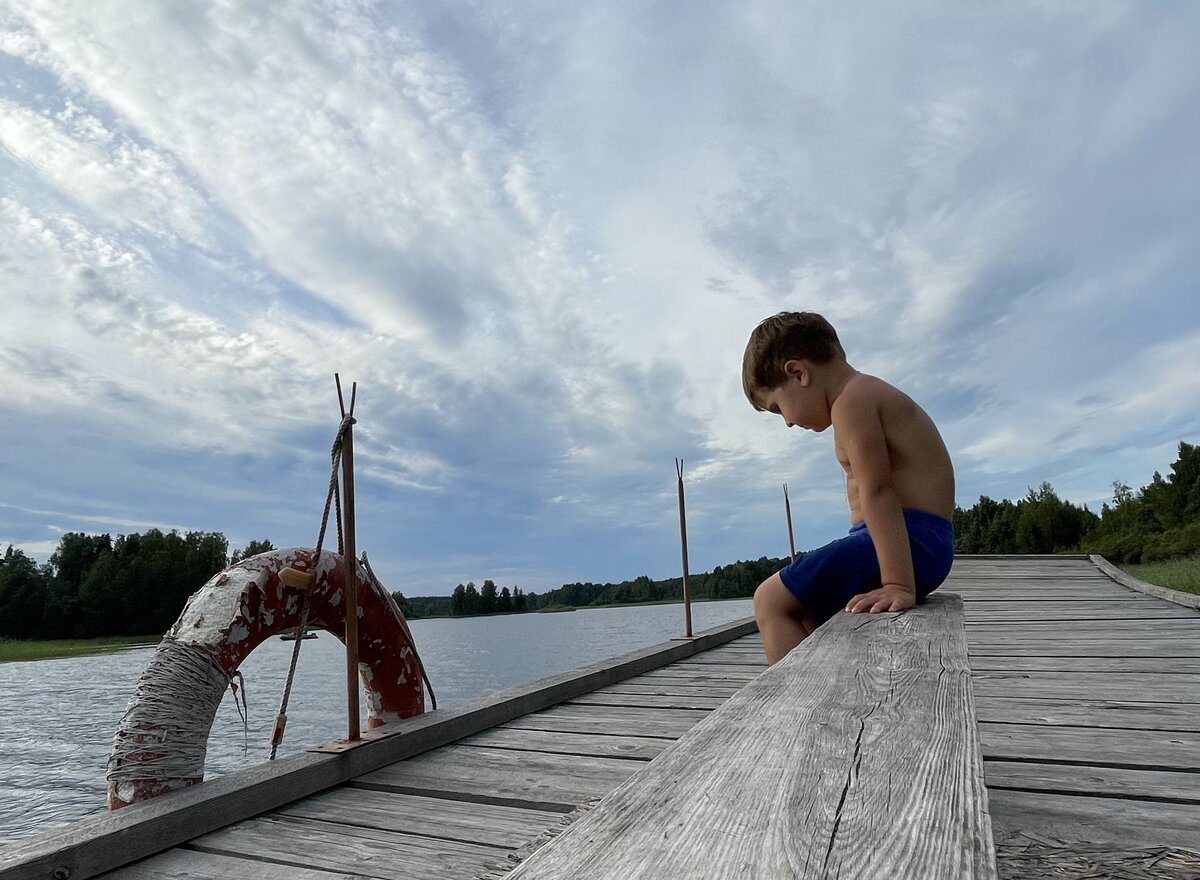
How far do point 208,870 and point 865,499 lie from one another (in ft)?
5.65

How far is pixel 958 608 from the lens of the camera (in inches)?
73.3

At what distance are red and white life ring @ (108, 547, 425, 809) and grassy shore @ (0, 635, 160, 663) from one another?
3901cm

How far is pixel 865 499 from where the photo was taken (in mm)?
1882

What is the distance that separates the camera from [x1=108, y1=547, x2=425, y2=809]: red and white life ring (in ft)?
6.39

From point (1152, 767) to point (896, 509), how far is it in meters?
0.77

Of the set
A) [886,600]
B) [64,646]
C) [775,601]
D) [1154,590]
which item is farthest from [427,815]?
[64,646]

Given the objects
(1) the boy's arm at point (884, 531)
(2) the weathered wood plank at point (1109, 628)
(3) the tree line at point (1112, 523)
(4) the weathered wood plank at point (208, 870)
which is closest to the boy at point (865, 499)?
(1) the boy's arm at point (884, 531)

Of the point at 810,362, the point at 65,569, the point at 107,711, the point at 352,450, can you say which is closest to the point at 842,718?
the point at 810,362

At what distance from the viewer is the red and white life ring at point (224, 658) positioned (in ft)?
6.39

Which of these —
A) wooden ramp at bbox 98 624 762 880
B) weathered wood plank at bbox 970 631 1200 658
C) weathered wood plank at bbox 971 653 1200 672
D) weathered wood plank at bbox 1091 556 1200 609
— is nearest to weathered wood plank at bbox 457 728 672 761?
wooden ramp at bbox 98 624 762 880

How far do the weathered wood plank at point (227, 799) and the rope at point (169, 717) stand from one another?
0.26 metres

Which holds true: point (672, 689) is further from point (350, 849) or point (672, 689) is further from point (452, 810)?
point (350, 849)

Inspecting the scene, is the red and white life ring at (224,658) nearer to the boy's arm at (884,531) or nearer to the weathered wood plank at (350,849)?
the weathered wood plank at (350,849)

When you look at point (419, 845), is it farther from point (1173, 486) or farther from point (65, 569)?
point (65, 569)
